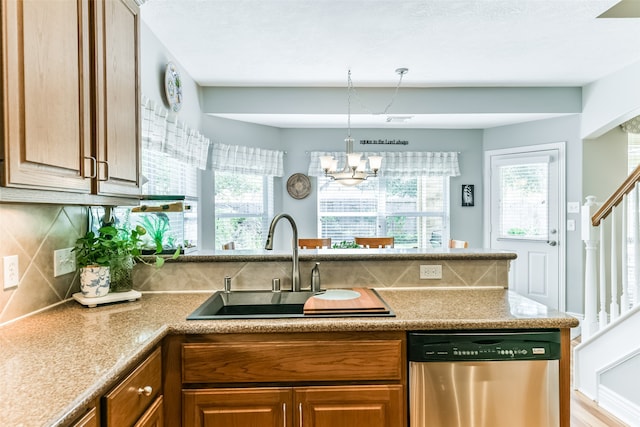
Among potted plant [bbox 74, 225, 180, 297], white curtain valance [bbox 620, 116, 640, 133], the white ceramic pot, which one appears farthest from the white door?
the white ceramic pot

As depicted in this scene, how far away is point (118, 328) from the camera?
54.6 inches

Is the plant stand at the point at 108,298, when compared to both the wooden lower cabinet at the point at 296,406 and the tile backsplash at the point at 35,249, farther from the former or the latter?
the wooden lower cabinet at the point at 296,406

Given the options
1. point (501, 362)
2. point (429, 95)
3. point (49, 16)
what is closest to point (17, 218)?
point (49, 16)

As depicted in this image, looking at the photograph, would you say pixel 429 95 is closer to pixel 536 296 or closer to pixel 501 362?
pixel 536 296

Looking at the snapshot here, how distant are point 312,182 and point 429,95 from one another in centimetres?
176

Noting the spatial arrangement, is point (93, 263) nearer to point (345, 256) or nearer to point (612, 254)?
point (345, 256)

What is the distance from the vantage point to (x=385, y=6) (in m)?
2.58

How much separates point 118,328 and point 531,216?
4.71m

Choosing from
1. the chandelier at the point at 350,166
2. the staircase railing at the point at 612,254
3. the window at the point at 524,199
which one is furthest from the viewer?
the window at the point at 524,199

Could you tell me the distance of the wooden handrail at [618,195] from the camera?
2598mm

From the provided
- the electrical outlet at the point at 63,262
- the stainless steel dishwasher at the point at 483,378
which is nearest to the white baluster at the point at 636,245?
the stainless steel dishwasher at the point at 483,378

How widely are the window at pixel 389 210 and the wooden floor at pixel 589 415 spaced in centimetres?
276

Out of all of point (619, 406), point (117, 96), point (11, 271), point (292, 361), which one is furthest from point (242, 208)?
point (619, 406)

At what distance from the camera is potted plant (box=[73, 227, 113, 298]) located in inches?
66.1
